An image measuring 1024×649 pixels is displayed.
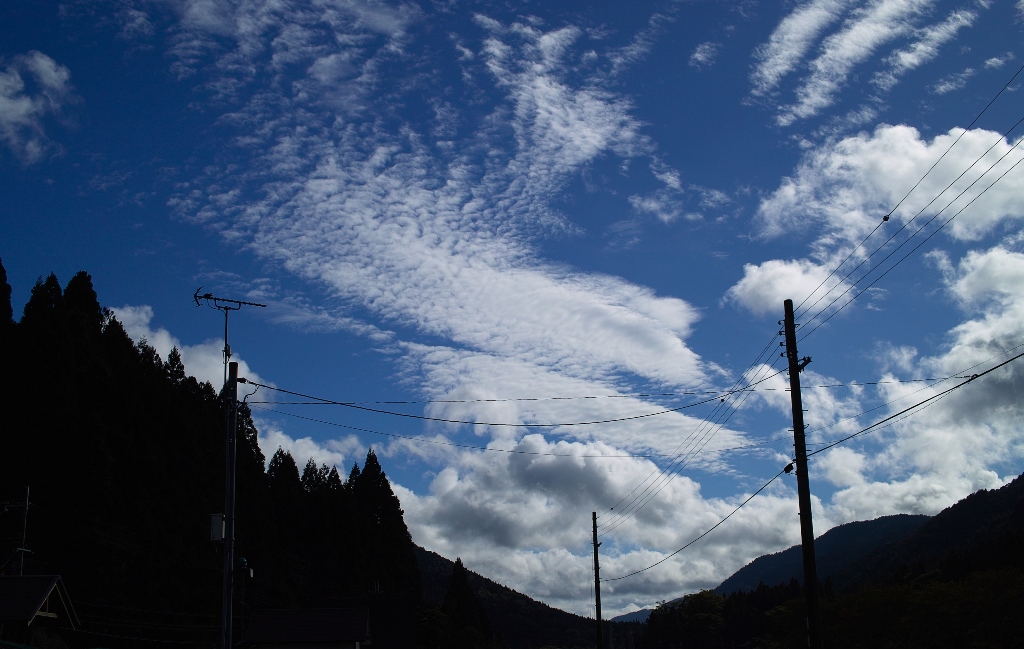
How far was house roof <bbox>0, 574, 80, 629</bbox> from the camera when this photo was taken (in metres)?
23.2

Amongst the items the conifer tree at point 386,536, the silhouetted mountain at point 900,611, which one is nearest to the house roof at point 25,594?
the silhouetted mountain at point 900,611

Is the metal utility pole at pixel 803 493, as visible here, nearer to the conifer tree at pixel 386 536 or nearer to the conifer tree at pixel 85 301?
the conifer tree at pixel 85 301

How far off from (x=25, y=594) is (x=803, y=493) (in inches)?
846

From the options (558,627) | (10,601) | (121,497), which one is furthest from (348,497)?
(558,627)

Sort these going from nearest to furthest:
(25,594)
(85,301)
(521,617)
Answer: (25,594) → (85,301) → (521,617)

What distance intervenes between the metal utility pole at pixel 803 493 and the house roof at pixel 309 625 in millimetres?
31533

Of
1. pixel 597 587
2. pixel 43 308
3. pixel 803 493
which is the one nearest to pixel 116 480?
pixel 43 308

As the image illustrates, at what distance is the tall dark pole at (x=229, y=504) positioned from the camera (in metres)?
19.4

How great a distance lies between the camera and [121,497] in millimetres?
51812

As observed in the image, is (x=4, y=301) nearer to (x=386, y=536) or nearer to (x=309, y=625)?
(x=309, y=625)

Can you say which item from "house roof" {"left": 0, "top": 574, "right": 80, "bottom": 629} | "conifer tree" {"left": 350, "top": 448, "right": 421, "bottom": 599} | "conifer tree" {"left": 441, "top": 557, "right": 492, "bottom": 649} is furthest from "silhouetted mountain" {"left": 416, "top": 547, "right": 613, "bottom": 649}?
"house roof" {"left": 0, "top": 574, "right": 80, "bottom": 629}

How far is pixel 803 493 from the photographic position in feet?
62.4

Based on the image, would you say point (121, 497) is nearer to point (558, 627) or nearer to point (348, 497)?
point (348, 497)

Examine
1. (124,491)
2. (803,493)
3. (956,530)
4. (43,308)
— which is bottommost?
(803,493)
